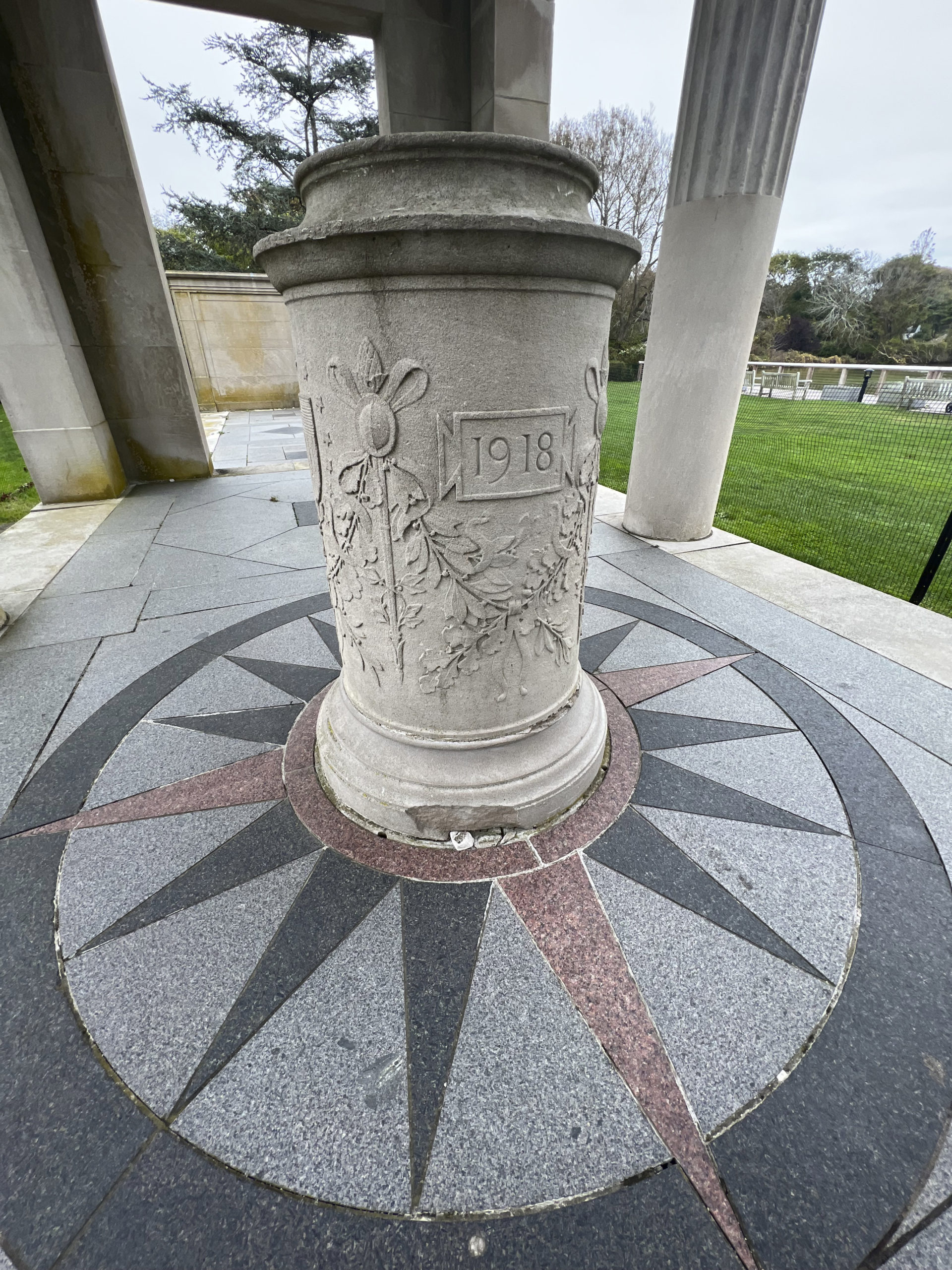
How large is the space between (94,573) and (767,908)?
580 centimetres

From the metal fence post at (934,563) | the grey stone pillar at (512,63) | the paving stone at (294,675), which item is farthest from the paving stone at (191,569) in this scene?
the grey stone pillar at (512,63)

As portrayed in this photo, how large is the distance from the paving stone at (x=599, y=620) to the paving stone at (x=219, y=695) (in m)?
2.15

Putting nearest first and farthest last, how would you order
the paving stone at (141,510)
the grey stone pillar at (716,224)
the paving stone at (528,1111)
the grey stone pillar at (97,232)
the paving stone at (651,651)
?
1. the paving stone at (528,1111)
2. the paving stone at (651,651)
3. the grey stone pillar at (716,224)
4. the grey stone pillar at (97,232)
5. the paving stone at (141,510)

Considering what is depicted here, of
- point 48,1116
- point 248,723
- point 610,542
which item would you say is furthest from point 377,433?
point 610,542

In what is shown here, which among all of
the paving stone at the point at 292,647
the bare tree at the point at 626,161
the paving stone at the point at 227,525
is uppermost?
the bare tree at the point at 626,161

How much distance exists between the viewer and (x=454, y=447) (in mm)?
1948

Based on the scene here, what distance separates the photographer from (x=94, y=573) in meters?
5.23

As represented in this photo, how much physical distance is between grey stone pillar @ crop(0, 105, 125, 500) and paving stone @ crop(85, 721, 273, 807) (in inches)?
225

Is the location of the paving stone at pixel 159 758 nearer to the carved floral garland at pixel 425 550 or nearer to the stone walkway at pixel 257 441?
the carved floral garland at pixel 425 550

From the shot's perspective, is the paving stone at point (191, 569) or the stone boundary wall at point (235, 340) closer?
the paving stone at point (191, 569)

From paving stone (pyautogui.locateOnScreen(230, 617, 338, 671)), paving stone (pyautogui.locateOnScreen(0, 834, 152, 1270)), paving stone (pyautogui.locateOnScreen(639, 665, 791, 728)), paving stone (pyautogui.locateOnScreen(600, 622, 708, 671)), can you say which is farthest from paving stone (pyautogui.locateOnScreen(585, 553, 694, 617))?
paving stone (pyautogui.locateOnScreen(0, 834, 152, 1270))

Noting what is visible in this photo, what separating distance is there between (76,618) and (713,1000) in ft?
15.8

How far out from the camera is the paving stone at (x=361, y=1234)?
134 centimetres

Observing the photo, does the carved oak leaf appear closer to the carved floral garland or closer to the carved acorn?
the carved floral garland
